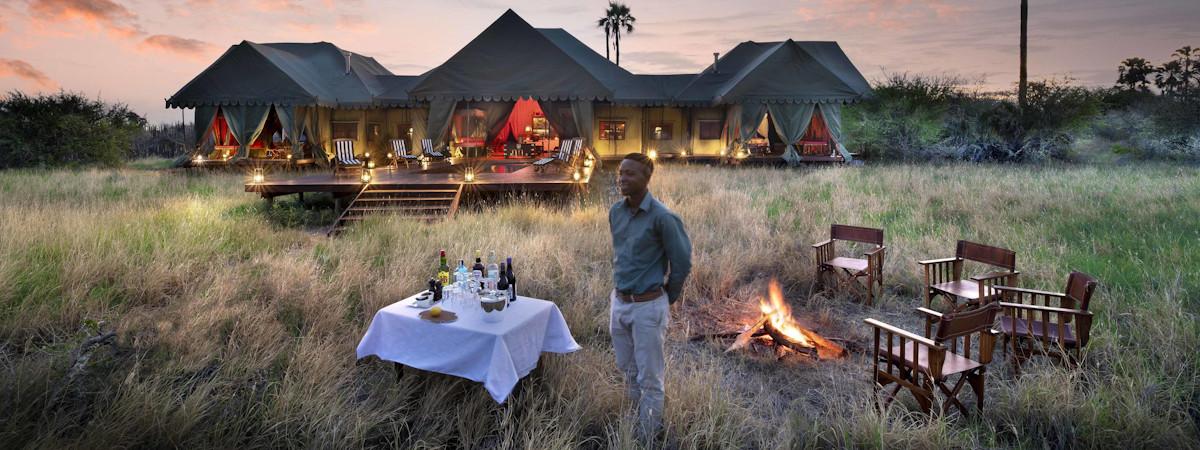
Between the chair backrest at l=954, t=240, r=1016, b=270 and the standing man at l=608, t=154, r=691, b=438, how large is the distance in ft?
11.9

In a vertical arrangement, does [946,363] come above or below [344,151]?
below

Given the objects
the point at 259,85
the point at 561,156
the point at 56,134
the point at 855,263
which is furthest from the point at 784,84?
the point at 56,134

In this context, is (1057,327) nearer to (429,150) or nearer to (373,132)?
(429,150)

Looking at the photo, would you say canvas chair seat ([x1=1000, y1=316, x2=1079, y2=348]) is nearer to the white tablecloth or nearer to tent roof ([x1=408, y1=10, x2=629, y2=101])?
the white tablecloth

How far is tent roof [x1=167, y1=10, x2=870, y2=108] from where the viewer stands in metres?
17.1

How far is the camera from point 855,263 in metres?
6.62

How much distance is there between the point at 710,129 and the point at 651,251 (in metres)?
21.1

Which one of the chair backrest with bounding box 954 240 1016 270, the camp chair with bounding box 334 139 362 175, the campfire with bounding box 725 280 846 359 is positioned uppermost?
the camp chair with bounding box 334 139 362 175

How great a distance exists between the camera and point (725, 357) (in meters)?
5.03

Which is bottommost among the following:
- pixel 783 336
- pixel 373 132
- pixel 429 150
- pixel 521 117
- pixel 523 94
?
pixel 783 336

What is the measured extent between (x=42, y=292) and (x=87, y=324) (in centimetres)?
179

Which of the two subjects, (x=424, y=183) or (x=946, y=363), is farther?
(x=424, y=183)

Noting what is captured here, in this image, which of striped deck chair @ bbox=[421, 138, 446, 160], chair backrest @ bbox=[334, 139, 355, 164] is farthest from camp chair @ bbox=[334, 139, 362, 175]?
striped deck chair @ bbox=[421, 138, 446, 160]

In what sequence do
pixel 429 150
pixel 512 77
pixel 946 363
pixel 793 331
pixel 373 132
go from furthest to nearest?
pixel 373 132
pixel 429 150
pixel 512 77
pixel 793 331
pixel 946 363
